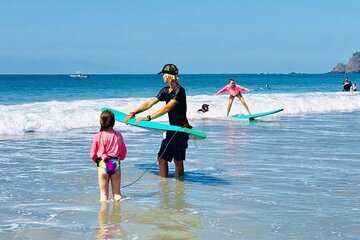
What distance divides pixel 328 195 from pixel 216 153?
414 cm

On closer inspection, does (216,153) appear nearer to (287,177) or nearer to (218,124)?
(287,177)

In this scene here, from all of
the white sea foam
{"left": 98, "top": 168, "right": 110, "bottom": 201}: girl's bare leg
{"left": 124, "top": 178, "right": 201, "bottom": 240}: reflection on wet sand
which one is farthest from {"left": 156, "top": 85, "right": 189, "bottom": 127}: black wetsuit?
the white sea foam

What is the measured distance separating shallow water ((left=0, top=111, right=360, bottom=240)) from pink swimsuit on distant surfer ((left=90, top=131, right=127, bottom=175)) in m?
0.47

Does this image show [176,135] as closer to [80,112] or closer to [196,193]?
[196,193]

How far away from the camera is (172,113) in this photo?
9.02 metres

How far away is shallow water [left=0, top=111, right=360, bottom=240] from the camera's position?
6383 mm

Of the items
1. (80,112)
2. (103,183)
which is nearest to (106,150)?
(103,183)

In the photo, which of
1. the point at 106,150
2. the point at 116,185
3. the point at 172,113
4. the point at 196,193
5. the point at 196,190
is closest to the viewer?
the point at 106,150

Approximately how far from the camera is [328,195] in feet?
26.5

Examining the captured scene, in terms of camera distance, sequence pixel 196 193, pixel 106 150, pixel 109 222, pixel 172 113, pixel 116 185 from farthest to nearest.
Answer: pixel 172 113 < pixel 196 193 < pixel 116 185 < pixel 106 150 < pixel 109 222

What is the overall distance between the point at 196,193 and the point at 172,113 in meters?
1.32

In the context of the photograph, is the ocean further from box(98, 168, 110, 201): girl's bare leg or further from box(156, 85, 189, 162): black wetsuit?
box(156, 85, 189, 162): black wetsuit

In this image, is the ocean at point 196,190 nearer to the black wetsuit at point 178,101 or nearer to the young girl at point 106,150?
the young girl at point 106,150

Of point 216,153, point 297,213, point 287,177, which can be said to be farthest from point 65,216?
point 216,153
